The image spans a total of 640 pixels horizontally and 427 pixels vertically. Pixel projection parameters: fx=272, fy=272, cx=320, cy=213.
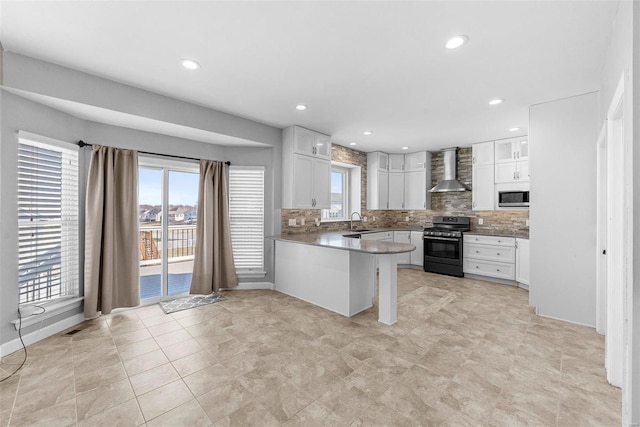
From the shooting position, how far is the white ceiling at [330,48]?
1.88 metres

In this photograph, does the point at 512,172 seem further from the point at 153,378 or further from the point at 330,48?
the point at 153,378

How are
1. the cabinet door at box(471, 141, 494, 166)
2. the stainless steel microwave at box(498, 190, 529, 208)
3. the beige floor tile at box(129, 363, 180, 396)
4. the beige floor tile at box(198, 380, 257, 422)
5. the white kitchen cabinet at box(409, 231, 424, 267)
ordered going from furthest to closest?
the white kitchen cabinet at box(409, 231, 424, 267) < the cabinet door at box(471, 141, 494, 166) < the stainless steel microwave at box(498, 190, 529, 208) < the beige floor tile at box(129, 363, 180, 396) < the beige floor tile at box(198, 380, 257, 422)

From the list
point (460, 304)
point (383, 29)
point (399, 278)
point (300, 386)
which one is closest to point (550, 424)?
point (300, 386)

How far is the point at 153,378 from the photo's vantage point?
7.27 ft

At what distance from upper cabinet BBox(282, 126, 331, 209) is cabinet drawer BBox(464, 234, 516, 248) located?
297cm

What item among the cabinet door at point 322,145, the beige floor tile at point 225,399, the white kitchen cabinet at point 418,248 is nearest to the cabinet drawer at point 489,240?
the white kitchen cabinet at point 418,248

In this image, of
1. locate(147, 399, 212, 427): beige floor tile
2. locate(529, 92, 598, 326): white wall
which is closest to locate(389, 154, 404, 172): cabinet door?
locate(529, 92, 598, 326): white wall

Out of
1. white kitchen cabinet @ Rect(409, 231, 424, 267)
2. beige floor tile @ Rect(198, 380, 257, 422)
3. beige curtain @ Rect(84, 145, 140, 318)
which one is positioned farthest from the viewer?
white kitchen cabinet @ Rect(409, 231, 424, 267)

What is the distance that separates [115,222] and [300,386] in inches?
121

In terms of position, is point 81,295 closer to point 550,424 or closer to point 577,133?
point 550,424

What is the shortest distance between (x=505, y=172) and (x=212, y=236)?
17.5ft

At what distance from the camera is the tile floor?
5.96 feet

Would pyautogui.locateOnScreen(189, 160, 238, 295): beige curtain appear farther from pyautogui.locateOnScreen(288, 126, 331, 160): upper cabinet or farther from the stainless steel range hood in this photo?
the stainless steel range hood

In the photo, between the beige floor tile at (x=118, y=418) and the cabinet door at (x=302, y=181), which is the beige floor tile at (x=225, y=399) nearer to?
the beige floor tile at (x=118, y=418)
